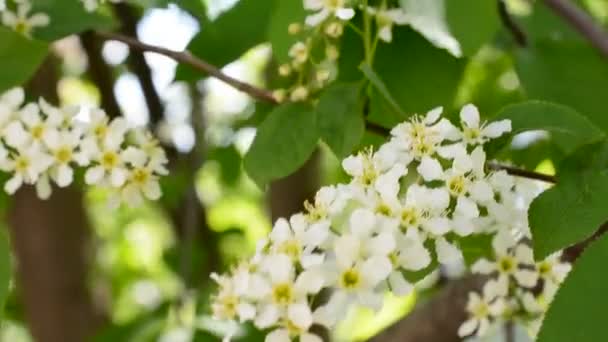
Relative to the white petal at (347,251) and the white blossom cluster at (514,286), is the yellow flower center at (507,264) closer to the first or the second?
the white blossom cluster at (514,286)

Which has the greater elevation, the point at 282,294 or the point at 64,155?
the point at 64,155

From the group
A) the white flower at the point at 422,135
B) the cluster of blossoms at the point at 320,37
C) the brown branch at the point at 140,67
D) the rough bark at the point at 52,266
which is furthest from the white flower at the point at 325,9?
the rough bark at the point at 52,266

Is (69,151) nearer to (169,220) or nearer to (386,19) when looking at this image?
(386,19)

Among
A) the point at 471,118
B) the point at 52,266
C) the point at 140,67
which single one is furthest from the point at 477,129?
the point at 52,266

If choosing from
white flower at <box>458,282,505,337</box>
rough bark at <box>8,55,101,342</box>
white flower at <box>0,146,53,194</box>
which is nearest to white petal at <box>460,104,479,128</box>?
white flower at <box>458,282,505,337</box>

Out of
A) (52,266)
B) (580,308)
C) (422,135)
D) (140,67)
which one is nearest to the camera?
(580,308)

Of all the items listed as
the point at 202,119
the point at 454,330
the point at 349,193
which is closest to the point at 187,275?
the point at 202,119

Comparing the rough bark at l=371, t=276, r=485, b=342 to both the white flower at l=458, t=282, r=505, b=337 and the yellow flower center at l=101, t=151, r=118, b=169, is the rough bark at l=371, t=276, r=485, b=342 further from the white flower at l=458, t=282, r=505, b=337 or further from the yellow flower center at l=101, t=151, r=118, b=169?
the yellow flower center at l=101, t=151, r=118, b=169
